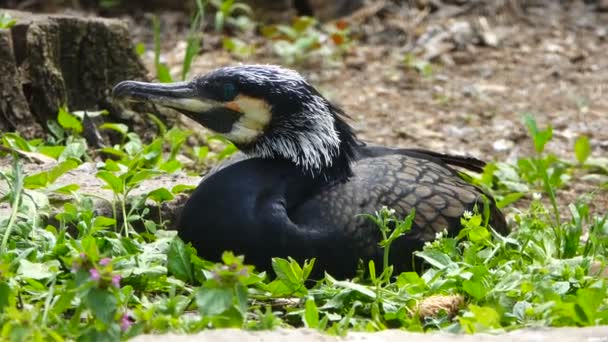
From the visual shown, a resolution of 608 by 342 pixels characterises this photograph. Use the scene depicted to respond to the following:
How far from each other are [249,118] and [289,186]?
0.31 m

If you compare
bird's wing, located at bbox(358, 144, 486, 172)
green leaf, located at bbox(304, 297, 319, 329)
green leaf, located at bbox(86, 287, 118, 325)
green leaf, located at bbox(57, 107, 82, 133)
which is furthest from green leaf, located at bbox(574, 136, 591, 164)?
green leaf, located at bbox(86, 287, 118, 325)

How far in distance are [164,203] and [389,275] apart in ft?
4.06

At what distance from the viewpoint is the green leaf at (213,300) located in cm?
339

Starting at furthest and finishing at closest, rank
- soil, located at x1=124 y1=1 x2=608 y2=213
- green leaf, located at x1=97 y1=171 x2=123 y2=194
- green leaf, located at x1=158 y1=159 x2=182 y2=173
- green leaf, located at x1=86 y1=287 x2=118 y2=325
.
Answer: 1. soil, located at x1=124 y1=1 x2=608 y2=213
2. green leaf, located at x1=158 y1=159 x2=182 y2=173
3. green leaf, located at x1=97 y1=171 x2=123 y2=194
4. green leaf, located at x1=86 y1=287 x2=118 y2=325

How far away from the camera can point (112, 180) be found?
4.70m

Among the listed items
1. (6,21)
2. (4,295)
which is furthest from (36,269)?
(6,21)

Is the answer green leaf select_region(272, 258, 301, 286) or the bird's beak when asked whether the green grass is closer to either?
green leaf select_region(272, 258, 301, 286)

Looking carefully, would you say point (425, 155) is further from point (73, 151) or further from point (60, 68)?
point (60, 68)

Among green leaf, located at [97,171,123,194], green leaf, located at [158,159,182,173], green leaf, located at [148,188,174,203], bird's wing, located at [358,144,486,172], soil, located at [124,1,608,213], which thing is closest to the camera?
green leaf, located at [97,171,123,194]

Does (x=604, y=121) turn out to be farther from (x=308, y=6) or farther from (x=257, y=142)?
(x=257, y=142)

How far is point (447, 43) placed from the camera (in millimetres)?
9195

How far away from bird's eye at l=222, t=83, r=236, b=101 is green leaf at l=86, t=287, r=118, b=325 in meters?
Answer: 1.50

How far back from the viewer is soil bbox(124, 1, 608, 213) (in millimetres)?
7582

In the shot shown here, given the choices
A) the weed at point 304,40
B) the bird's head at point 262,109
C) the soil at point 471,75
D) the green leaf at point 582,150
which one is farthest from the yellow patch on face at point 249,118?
the weed at point 304,40
